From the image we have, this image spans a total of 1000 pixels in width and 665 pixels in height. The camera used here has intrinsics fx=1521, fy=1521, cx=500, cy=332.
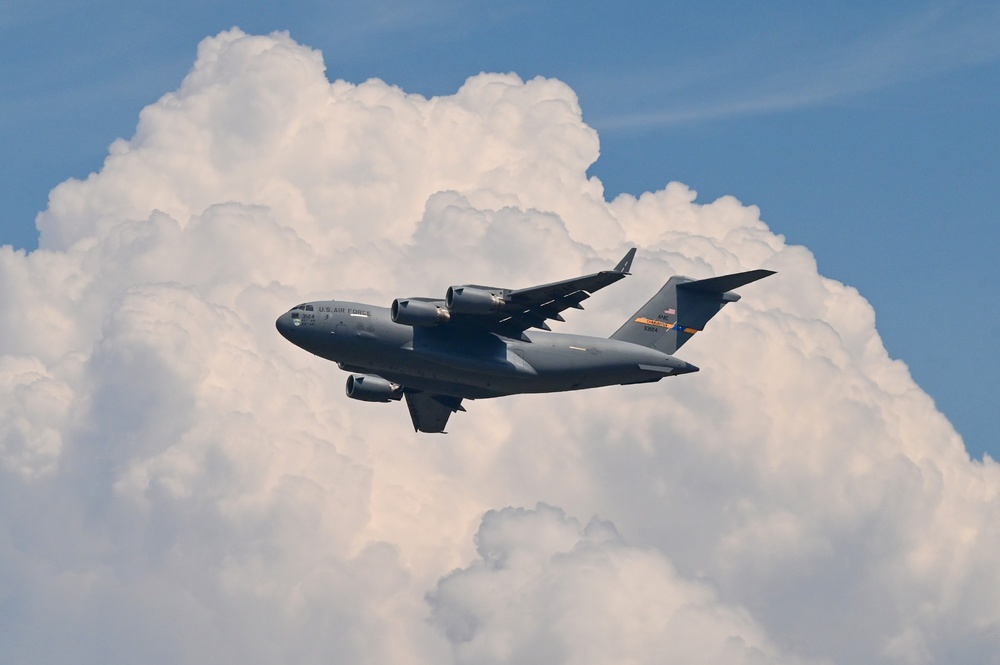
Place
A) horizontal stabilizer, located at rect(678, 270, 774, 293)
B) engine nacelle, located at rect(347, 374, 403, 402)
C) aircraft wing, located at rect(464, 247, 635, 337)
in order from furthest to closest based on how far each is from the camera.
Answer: engine nacelle, located at rect(347, 374, 403, 402)
horizontal stabilizer, located at rect(678, 270, 774, 293)
aircraft wing, located at rect(464, 247, 635, 337)

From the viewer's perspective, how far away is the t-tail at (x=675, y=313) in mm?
47688

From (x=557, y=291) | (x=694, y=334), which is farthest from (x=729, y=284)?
(x=557, y=291)

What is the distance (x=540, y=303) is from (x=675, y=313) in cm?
712

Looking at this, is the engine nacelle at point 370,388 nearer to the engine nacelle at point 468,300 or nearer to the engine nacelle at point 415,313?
the engine nacelle at point 415,313

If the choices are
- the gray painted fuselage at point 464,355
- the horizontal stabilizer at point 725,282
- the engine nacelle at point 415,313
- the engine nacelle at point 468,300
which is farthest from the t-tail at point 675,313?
the engine nacelle at point 415,313

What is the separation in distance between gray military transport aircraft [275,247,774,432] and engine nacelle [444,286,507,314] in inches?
1.1

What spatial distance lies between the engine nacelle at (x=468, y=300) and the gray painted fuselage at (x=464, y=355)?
1.29 m

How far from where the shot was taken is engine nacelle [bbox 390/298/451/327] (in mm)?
41844

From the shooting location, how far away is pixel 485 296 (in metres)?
42.0

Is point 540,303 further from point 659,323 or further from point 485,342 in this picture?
point 659,323

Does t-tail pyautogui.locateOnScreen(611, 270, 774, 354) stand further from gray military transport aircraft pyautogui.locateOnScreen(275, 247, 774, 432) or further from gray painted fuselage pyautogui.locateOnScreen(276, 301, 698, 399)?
gray painted fuselage pyautogui.locateOnScreen(276, 301, 698, 399)

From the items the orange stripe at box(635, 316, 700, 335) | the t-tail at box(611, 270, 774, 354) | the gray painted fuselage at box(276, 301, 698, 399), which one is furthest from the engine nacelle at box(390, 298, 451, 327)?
the orange stripe at box(635, 316, 700, 335)

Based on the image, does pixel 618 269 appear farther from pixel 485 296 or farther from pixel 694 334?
pixel 694 334

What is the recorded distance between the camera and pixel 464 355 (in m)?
43.2
